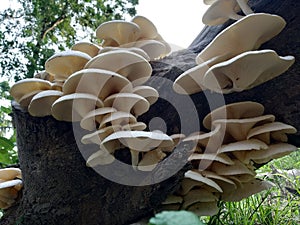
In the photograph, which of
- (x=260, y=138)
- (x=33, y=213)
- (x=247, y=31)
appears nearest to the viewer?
(x=247, y=31)

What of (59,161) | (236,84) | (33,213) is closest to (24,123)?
(59,161)

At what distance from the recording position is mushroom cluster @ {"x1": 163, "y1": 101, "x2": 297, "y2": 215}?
38.3 inches

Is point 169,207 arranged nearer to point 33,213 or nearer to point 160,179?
point 160,179

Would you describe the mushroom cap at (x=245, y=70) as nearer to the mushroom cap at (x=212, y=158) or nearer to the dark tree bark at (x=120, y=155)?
the dark tree bark at (x=120, y=155)

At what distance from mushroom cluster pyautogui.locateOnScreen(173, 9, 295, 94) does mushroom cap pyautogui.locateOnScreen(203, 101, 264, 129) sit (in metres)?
0.06

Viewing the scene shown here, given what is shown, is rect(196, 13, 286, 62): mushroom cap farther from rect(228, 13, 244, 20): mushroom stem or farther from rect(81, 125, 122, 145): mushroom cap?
rect(81, 125, 122, 145): mushroom cap

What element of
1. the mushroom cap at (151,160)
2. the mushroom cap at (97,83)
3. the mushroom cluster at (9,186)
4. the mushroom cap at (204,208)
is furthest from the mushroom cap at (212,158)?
the mushroom cluster at (9,186)

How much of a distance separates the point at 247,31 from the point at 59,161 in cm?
81

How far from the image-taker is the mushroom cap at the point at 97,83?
3.05 ft

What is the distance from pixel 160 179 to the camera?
37.7 inches

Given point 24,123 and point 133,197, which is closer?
point 133,197

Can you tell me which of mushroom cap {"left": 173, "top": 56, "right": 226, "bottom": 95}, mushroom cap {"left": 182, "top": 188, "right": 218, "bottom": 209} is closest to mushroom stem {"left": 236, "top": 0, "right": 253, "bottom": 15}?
mushroom cap {"left": 173, "top": 56, "right": 226, "bottom": 95}

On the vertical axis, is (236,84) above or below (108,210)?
above

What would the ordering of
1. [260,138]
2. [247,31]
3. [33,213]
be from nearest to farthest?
[247,31] → [260,138] → [33,213]
